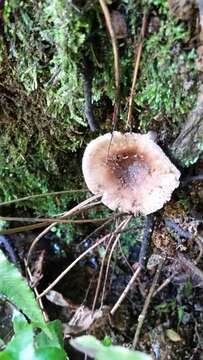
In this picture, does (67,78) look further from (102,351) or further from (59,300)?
(59,300)

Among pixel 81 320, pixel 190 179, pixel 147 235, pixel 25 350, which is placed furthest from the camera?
pixel 81 320

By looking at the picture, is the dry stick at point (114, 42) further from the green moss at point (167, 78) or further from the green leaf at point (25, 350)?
the green leaf at point (25, 350)

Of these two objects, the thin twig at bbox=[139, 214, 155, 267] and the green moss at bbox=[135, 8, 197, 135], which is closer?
the green moss at bbox=[135, 8, 197, 135]

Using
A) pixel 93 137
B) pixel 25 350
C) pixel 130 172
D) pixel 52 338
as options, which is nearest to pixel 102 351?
pixel 25 350

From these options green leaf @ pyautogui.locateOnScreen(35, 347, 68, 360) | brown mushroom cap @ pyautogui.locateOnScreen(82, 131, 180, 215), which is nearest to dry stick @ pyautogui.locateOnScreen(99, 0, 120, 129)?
brown mushroom cap @ pyautogui.locateOnScreen(82, 131, 180, 215)

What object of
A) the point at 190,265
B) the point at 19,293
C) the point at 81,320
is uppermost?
the point at 19,293

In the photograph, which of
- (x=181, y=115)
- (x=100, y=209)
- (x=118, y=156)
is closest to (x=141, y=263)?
(x=100, y=209)

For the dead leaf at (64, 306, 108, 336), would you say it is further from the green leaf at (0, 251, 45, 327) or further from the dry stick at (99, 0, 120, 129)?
the dry stick at (99, 0, 120, 129)
